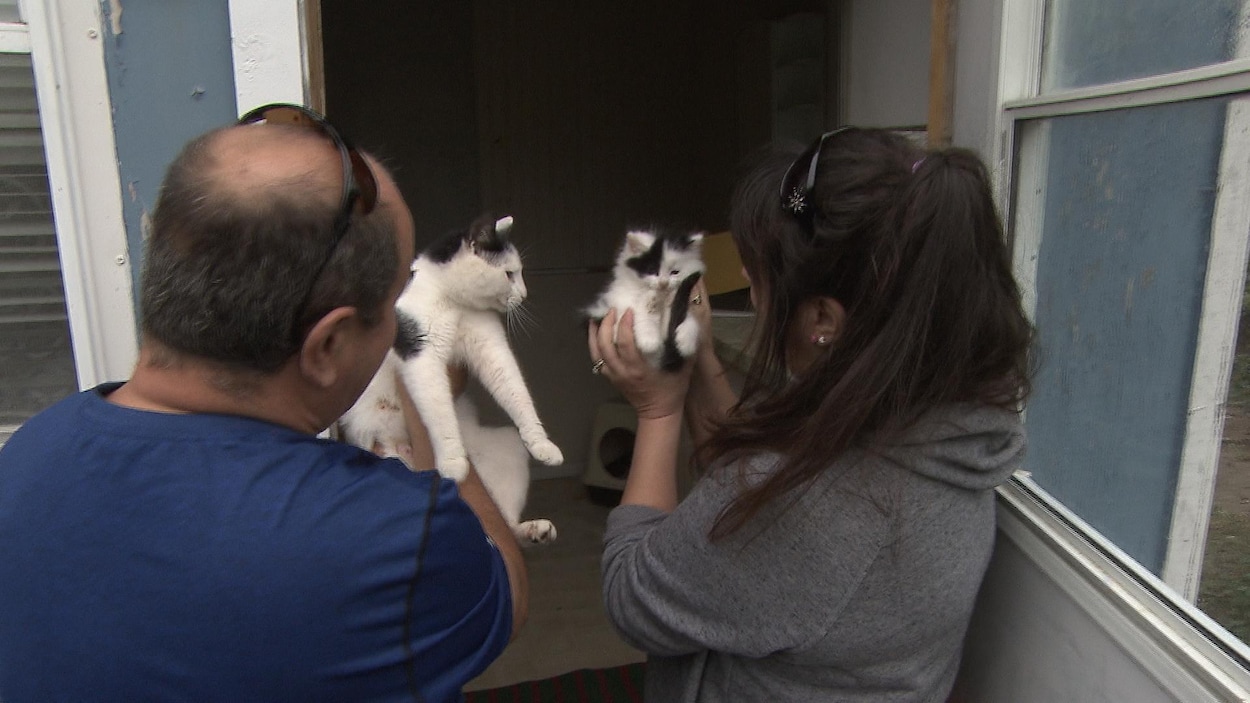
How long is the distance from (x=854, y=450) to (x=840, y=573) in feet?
0.44

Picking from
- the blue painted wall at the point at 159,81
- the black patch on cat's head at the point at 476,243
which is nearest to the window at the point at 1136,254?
the black patch on cat's head at the point at 476,243

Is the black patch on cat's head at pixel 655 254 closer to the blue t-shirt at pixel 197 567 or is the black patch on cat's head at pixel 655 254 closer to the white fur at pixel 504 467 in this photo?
the white fur at pixel 504 467

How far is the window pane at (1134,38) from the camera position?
2.66ft

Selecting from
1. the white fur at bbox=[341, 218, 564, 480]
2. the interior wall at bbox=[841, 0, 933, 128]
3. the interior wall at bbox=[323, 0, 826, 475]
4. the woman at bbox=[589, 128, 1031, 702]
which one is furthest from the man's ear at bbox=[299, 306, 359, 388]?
the interior wall at bbox=[323, 0, 826, 475]

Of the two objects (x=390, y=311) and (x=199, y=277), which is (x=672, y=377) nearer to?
(x=390, y=311)

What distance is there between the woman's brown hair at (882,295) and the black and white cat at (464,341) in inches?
22.8

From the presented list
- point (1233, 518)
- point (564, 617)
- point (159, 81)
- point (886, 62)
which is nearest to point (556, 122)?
point (886, 62)

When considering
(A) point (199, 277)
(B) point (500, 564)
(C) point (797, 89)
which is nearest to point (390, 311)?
(A) point (199, 277)

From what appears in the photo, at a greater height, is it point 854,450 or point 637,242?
point 637,242

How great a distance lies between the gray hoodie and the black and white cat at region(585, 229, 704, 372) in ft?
1.34

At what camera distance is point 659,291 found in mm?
1525

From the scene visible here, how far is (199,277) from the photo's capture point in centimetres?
64

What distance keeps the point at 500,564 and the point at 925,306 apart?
1.75 feet

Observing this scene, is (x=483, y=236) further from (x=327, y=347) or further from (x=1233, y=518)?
(x=1233, y=518)
